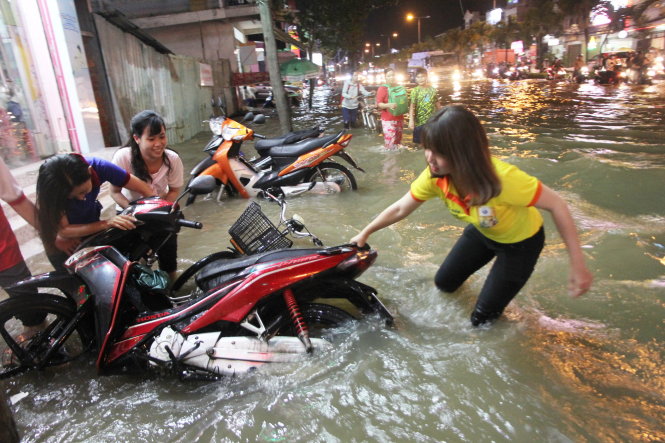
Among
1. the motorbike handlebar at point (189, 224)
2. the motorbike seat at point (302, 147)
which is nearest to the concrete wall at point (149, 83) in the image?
the motorbike seat at point (302, 147)

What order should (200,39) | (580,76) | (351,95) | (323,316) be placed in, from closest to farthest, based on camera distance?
(323,316) → (351,95) → (200,39) → (580,76)

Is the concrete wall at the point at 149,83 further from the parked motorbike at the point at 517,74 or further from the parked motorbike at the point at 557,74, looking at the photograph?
the parked motorbike at the point at 517,74

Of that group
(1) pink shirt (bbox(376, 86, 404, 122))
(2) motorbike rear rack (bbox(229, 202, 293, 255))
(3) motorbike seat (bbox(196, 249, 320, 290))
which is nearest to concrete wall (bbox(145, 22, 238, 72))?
(1) pink shirt (bbox(376, 86, 404, 122))

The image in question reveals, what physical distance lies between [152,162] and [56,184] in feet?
3.50

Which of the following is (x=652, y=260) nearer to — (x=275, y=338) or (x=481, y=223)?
(x=481, y=223)

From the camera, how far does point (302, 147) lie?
20.1 feet

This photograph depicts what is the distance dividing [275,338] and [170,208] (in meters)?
1.16

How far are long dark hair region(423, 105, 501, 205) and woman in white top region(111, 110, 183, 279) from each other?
2224 mm

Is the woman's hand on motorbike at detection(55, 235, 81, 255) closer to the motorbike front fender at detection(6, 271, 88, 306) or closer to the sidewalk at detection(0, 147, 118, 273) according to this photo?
the motorbike front fender at detection(6, 271, 88, 306)

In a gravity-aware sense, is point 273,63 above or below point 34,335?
above

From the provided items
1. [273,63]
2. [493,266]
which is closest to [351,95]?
[273,63]

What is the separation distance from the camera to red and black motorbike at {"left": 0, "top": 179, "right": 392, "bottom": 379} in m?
2.51

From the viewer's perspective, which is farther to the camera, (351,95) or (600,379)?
(351,95)

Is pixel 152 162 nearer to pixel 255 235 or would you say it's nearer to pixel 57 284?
pixel 255 235
